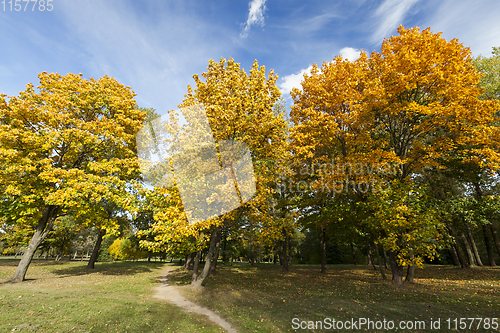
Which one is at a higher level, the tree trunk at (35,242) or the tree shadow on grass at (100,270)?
the tree trunk at (35,242)

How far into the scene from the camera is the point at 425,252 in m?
11.6

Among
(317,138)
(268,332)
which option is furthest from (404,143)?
(268,332)

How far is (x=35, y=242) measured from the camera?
1403 centimetres

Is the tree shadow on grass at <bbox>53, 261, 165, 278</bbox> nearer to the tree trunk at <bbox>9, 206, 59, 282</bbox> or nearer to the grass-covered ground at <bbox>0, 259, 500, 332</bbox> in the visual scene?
the tree trunk at <bbox>9, 206, 59, 282</bbox>

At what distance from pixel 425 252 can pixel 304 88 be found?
12.7 metres

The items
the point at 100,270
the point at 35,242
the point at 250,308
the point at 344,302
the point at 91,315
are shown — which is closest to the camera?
the point at 91,315

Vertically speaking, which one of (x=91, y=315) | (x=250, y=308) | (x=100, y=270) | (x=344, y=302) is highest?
(x=344, y=302)

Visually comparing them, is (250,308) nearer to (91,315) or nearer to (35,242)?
(91,315)

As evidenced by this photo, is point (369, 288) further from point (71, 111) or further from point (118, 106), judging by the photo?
point (71, 111)

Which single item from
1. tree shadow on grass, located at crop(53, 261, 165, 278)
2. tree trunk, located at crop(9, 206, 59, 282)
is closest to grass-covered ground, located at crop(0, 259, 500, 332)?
tree trunk, located at crop(9, 206, 59, 282)

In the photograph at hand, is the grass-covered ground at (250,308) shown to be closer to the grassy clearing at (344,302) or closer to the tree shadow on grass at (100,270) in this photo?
the grassy clearing at (344,302)

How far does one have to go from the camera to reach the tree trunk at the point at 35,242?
531 inches

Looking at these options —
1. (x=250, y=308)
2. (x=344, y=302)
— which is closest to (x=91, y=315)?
(x=250, y=308)

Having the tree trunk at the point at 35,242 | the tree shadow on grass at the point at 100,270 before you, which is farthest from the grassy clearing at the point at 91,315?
the tree shadow on grass at the point at 100,270
